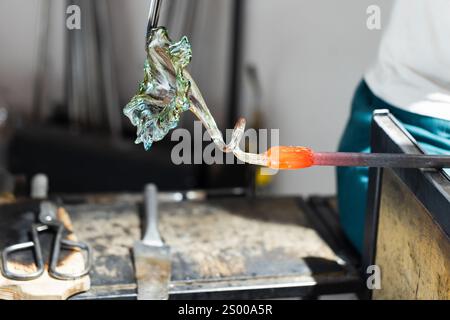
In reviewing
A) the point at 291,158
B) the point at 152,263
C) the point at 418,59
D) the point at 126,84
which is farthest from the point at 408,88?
the point at 126,84

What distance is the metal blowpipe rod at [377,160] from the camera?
2.44 feet

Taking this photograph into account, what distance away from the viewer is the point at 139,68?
178 cm

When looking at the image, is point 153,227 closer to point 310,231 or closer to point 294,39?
point 310,231

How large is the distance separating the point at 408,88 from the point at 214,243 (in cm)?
35

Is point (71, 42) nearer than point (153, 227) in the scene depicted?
No

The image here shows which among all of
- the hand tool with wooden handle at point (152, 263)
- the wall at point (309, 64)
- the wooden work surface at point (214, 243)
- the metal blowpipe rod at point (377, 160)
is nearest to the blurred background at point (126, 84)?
the wall at point (309, 64)

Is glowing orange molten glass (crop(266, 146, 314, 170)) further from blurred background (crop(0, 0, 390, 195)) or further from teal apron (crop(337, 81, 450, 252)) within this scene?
blurred background (crop(0, 0, 390, 195))

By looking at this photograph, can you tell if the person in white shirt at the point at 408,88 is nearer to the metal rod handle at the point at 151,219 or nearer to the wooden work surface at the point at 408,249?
the wooden work surface at the point at 408,249

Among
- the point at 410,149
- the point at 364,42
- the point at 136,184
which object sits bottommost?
the point at 136,184

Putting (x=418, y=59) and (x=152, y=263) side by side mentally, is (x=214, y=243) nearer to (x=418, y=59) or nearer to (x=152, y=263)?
(x=152, y=263)

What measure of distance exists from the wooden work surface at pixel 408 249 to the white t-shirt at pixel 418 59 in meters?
0.10

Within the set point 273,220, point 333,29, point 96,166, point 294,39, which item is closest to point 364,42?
point 333,29

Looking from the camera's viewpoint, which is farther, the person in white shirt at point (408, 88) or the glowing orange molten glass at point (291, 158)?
the person in white shirt at point (408, 88)

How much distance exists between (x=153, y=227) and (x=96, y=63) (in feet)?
2.71
